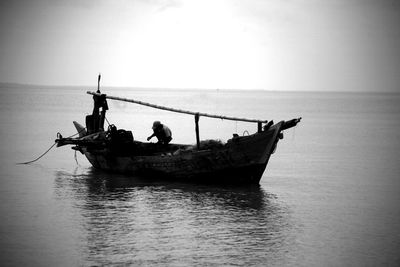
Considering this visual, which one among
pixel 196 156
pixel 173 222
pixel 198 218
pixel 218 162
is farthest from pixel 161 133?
pixel 173 222

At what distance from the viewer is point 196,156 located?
14688mm

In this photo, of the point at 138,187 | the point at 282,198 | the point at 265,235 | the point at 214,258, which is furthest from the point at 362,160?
the point at 214,258

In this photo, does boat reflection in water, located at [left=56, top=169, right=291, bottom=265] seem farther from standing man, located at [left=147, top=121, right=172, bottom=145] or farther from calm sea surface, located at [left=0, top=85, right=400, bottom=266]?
standing man, located at [left=147, top=121, right=172, bottom=145]

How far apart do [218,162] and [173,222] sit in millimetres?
3534

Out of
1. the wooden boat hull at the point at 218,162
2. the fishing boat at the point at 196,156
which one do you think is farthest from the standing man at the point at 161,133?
the wooden boat hull at the point at 218,162

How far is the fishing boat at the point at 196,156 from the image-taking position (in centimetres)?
1419

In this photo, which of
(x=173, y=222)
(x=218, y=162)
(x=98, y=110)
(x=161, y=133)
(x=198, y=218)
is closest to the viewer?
(x=173, y=222)

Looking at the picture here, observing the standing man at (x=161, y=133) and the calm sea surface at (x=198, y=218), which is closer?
the calm sea surface at (x=198, y=218)

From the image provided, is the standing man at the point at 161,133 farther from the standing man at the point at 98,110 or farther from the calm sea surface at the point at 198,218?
the standing man at the point at 98,110

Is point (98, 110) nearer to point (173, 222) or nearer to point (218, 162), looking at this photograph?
point (218, 162)

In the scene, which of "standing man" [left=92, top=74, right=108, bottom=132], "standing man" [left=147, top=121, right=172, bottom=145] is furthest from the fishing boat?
"standing man" [left=92, top=74, right=108, bottom=132]

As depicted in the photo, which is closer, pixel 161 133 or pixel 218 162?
pixel 218 162

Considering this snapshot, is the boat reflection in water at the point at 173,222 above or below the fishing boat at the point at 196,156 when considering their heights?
below

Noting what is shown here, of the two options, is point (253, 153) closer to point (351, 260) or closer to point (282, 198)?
point (282, 198)
